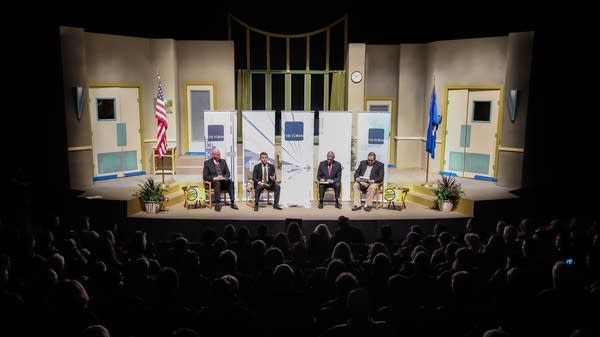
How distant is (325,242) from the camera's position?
6.35 metres

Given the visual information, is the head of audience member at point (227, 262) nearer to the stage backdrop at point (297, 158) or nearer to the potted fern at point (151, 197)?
the potted fern at point (151, 197)

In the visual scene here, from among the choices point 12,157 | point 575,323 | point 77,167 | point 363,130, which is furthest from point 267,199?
point 575,323

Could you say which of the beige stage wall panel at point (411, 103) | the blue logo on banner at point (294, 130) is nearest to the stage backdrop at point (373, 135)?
the blue logo on banner at point (294, 130)

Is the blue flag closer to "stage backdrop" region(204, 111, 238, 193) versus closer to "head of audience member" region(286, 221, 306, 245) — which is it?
"stage backdrop" region(204, 111, 238, 193)

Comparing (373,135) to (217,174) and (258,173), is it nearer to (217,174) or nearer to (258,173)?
(258,173)

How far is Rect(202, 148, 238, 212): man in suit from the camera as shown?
1004cm

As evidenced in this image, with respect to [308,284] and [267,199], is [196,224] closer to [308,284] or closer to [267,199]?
[267,199]

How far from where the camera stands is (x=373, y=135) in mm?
10430

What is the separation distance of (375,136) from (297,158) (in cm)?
172

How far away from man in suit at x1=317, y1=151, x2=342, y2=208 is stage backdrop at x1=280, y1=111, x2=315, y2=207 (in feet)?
0.82

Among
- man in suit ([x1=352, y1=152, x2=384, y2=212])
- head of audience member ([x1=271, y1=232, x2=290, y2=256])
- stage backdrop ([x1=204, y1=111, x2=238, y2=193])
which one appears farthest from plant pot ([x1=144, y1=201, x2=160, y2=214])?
head of audience member ([x1=271, y1=232, x2=290, y2=256])

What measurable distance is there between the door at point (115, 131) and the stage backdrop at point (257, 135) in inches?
153

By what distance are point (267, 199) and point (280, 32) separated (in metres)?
6.03

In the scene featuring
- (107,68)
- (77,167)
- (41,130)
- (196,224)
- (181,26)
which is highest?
(181,26)
